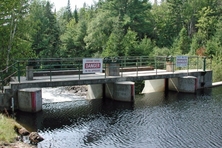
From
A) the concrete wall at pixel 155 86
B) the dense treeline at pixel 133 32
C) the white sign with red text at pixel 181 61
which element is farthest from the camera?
the dense treeline at pixel 133 32

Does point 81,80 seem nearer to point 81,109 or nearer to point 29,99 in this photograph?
point 81,109

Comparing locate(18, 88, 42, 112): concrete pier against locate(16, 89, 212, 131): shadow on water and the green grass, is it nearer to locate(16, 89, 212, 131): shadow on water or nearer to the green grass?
locate(16, 89, 212, 131): shadow on water

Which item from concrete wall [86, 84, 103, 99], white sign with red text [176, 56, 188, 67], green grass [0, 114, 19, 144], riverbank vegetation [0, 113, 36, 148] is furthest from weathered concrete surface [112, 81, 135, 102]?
riverbank vegetation [0, 113, 36, 148]

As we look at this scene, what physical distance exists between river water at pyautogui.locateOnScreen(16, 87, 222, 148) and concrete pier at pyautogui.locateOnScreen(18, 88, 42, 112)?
41 centimetres

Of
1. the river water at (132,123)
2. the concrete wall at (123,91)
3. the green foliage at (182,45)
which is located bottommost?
the river water at (132,123)

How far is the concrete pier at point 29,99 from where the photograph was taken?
15.6 meters

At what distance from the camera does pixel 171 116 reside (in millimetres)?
15398

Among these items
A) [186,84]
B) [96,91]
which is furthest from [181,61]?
[96,91]

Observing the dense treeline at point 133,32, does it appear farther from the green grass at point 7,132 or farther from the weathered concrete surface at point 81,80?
the green grass at point 7,132

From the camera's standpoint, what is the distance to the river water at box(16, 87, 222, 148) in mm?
11508

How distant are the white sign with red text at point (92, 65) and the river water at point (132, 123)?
2223 millimetres

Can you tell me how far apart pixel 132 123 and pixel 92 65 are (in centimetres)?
567

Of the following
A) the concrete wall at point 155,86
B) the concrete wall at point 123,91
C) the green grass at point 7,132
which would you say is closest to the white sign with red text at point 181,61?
the concrete wall at point 155,86

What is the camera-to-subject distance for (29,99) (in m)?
15.7
